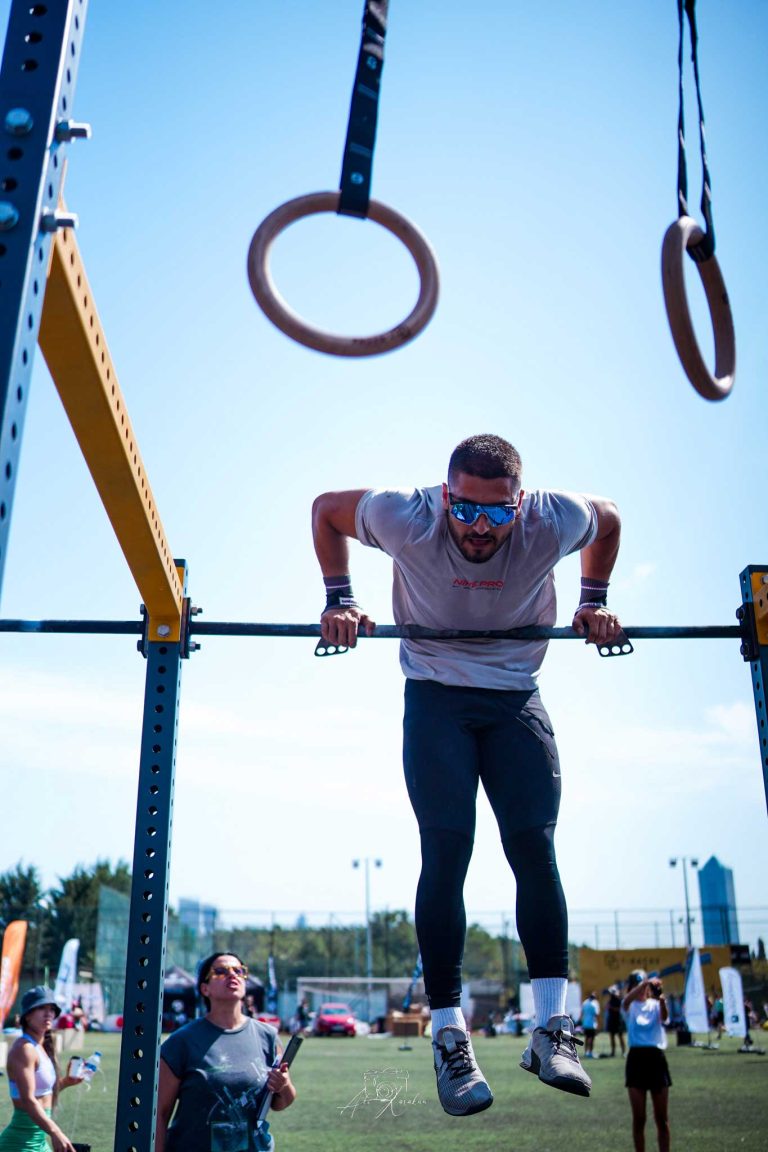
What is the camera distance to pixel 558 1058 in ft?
9.12

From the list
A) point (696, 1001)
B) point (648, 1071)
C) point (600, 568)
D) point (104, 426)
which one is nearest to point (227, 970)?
point (600, 568)

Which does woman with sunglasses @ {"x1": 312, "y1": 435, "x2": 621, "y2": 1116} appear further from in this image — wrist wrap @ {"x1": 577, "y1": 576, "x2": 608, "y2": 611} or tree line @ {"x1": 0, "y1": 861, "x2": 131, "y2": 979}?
tree line @ {"x1": 0, "y1": 861, "x2": 131, "y2": 979}

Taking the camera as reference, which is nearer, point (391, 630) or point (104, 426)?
point (104, 426)

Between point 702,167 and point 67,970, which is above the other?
point 702,167

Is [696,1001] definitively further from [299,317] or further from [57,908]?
[57,908]

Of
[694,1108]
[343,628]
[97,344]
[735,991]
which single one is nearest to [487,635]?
[343,628]

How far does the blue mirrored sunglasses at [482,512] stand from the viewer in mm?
3031

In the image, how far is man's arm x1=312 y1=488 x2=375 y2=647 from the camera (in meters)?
3.31

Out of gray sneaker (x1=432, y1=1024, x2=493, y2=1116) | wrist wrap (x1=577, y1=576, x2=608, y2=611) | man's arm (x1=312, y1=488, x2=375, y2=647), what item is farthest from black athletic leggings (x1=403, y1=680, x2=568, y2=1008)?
wrist wrap (x1=577, y1=576, x2=608, y2=611)

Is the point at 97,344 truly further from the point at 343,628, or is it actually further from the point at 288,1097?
the point at 288,1097

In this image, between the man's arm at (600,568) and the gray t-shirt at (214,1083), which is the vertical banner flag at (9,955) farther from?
the man's arm at (600,568)

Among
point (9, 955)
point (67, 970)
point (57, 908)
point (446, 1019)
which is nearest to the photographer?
point (446, 1019)

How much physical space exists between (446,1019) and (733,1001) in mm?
19215

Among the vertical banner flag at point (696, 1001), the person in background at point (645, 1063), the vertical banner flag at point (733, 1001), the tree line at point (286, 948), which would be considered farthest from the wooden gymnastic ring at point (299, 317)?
the tree line at point (286, 948)
